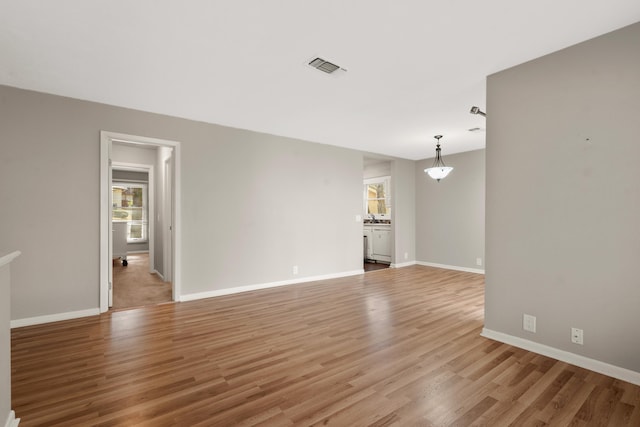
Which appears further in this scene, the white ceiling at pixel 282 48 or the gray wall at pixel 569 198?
the gray wall at pixel 569 198

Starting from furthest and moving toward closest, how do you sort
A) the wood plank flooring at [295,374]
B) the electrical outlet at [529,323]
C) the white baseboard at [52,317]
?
the white baseboard at [52,317] < the electrical outlet at [529,323] < the wood plank flooring at [295,374]

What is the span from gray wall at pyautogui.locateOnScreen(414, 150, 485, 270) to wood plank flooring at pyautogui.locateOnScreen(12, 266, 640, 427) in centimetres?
327

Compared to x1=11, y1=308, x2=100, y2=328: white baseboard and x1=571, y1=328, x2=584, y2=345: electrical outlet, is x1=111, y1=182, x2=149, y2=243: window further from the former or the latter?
x1=571, y1=328, x2=584, y2=345: electrical outlet

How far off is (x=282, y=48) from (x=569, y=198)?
2686 mm

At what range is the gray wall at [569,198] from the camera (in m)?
2.24

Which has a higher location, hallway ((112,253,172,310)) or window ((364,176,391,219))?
window ((364,176,391,219))

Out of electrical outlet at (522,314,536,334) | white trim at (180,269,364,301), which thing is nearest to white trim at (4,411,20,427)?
white trim at (180,269,364,301)

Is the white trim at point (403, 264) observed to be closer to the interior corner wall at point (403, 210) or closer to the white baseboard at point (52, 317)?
the interior corner wall at point (403, 210)

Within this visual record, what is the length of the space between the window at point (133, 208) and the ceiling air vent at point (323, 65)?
30.7ft

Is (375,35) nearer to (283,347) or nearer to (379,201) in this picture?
(283,347)

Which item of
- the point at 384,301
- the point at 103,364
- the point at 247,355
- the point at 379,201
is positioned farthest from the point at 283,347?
the point at 379,201

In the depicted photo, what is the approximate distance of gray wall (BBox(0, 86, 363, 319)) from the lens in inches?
132

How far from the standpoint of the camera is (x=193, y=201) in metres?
4.42

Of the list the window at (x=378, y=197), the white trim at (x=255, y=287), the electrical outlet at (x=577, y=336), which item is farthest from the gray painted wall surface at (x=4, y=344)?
the window at (x=378, y=197)
